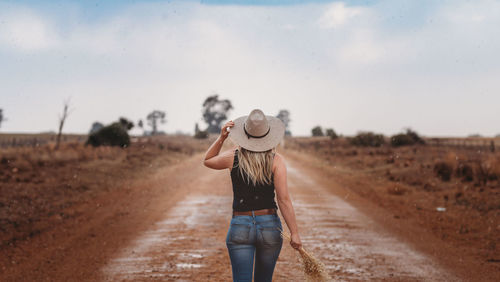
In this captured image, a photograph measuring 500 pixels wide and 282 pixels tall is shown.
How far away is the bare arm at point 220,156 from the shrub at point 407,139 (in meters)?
44.9

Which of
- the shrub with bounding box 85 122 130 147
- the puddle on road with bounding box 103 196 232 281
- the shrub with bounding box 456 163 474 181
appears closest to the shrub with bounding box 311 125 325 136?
the shrub with bounding box 85 122 130 147

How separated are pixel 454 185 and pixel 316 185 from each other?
505cm

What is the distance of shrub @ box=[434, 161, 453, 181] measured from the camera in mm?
17175

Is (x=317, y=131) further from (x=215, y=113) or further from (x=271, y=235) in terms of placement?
(x=271, y=235)

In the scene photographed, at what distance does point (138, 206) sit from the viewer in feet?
40.0

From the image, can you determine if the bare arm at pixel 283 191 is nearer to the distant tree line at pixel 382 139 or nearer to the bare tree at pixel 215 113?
the distant tree line at pixel 382 139

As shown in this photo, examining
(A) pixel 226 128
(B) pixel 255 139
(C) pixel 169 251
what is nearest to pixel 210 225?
(C) pixel 169 251

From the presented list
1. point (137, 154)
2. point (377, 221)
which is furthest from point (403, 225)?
point (137, 154)

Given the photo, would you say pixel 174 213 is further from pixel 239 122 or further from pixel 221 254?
pixel 239 122

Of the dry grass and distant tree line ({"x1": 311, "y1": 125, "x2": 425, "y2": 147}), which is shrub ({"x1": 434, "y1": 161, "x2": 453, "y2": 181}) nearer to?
the dry grass

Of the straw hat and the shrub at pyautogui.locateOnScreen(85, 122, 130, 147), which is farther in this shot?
the shrub at pyautogui.locateOnScreen(85, 122, 130, 147)

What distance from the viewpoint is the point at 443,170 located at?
18016mm

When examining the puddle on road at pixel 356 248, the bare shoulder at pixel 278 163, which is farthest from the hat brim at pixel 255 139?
the puddle on road at pixel 356 248

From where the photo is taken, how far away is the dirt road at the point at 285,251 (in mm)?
6023
